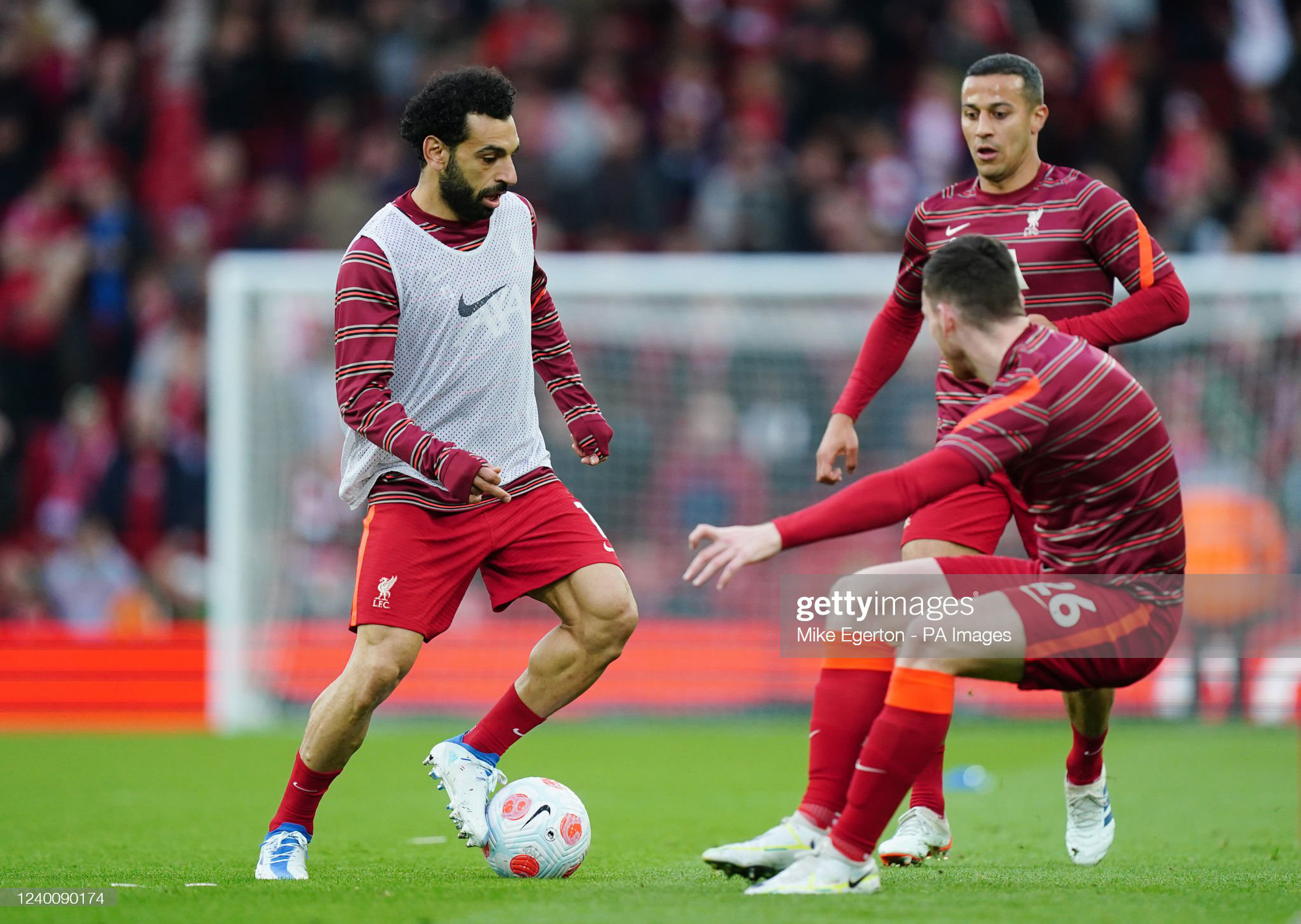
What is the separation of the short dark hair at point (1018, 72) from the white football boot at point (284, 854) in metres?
3.34

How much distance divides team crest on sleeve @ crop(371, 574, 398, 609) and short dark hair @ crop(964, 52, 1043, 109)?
2576mm

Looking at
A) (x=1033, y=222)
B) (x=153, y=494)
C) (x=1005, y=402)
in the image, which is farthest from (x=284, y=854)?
(x=153, y=494)

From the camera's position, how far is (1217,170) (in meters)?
14.1

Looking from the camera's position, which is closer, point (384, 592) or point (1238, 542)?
point (384, 592)

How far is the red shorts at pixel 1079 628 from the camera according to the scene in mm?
4367

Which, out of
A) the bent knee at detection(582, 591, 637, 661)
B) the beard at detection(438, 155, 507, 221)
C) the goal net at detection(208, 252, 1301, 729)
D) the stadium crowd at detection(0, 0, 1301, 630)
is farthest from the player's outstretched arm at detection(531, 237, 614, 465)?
the stadium crowd at detection(0, 0, 1301, 630)

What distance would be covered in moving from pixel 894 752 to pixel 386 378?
2002 millimetres

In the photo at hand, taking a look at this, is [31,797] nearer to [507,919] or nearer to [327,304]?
[507,919]

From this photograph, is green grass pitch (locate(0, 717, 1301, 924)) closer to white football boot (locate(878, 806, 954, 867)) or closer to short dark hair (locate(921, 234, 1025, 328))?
white football boot (locate(878, 806, 954, 867))

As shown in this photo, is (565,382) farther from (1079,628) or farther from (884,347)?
(1079,628)

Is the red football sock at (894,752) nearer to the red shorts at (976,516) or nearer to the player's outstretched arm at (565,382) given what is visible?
the red shorts at (976,516)

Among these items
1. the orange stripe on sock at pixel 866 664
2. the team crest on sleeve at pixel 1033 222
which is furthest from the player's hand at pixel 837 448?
the orange stripe on sock at pixel 866 664

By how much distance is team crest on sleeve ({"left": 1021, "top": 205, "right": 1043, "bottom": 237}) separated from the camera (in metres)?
5.61

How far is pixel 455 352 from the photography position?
544 cm
